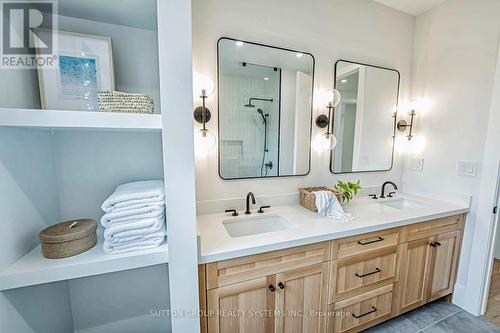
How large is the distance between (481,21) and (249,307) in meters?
2.74

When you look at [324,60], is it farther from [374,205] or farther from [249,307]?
[249,307]

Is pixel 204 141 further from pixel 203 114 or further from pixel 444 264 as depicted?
pixel 444 264

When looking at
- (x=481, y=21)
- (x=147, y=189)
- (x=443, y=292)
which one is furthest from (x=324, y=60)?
(x=443, y=292)

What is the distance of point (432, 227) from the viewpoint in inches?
63.8

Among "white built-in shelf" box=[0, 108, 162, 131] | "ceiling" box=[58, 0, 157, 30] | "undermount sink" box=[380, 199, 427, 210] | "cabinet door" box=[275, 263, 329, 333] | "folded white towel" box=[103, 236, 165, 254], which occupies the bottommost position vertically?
"cabinet door" box=[275, 263, 329, 333]

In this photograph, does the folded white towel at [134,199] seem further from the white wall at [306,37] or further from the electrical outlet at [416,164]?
the electrical outlet at [416,164]

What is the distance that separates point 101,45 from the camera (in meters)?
1.01

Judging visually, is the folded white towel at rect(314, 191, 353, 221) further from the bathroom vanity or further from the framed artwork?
the framed artwork

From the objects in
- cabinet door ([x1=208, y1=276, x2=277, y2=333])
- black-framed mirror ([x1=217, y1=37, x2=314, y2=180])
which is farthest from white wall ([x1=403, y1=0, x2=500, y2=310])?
cabinet door ([x1=208, y1=276, x2=277, y2=333])

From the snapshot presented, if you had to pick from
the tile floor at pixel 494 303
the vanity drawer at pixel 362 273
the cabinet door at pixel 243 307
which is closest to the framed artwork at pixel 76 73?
the cabinet door at pixel 243 307

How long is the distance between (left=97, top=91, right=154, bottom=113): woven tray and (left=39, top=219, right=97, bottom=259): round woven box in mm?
500

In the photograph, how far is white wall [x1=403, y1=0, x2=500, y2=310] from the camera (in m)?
1.67

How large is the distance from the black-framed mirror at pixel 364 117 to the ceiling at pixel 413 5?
1.84 feet

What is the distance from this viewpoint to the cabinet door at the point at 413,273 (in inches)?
61.4
